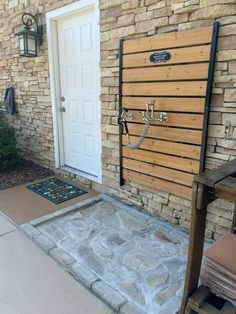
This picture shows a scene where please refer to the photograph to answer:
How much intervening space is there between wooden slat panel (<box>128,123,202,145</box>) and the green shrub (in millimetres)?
2134

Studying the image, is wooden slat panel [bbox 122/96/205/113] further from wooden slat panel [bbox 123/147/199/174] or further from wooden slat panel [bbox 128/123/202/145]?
wooden slat panel [bbox 123/147/199/174]

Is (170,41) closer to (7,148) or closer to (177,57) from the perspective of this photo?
(177,57)

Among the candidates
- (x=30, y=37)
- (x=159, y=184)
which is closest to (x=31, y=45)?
(x=30, y=37)

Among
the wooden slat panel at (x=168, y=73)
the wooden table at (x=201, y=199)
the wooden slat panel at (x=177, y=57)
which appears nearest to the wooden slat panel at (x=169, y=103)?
the wooden slat panel at (x=168, y=73)

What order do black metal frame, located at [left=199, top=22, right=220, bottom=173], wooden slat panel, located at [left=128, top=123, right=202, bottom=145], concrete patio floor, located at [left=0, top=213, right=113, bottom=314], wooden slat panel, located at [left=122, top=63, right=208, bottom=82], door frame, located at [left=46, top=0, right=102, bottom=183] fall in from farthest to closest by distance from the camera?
door frame, located at [left=46, top=0, right=102, bottom=183] → wooden slat panel, located at [left=128, top=123, right=202, bottom=145] → wooden slat panel, located at [left=122, top=63, right=208, bottom=82] → black metal frame, located at [left=199, top=22, right=220, bottom=173] → concrete patio floor, located at [left=0, top=213, right=113, bottom=314]

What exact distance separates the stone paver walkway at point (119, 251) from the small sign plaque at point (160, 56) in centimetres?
145

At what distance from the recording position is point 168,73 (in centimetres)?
221

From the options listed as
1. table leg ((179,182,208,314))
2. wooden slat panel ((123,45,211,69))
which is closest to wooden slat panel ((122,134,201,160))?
wooden slat panel ((123,45,211,69))

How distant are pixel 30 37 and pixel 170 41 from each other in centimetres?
203

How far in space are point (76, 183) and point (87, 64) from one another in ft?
4.81

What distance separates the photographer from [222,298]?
131 cm

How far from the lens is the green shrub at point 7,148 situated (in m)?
3.82

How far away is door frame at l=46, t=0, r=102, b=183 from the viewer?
2.84 m

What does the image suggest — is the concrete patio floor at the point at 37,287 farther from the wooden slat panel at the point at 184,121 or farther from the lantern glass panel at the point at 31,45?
the lantern glass panel at the point at 31,45
